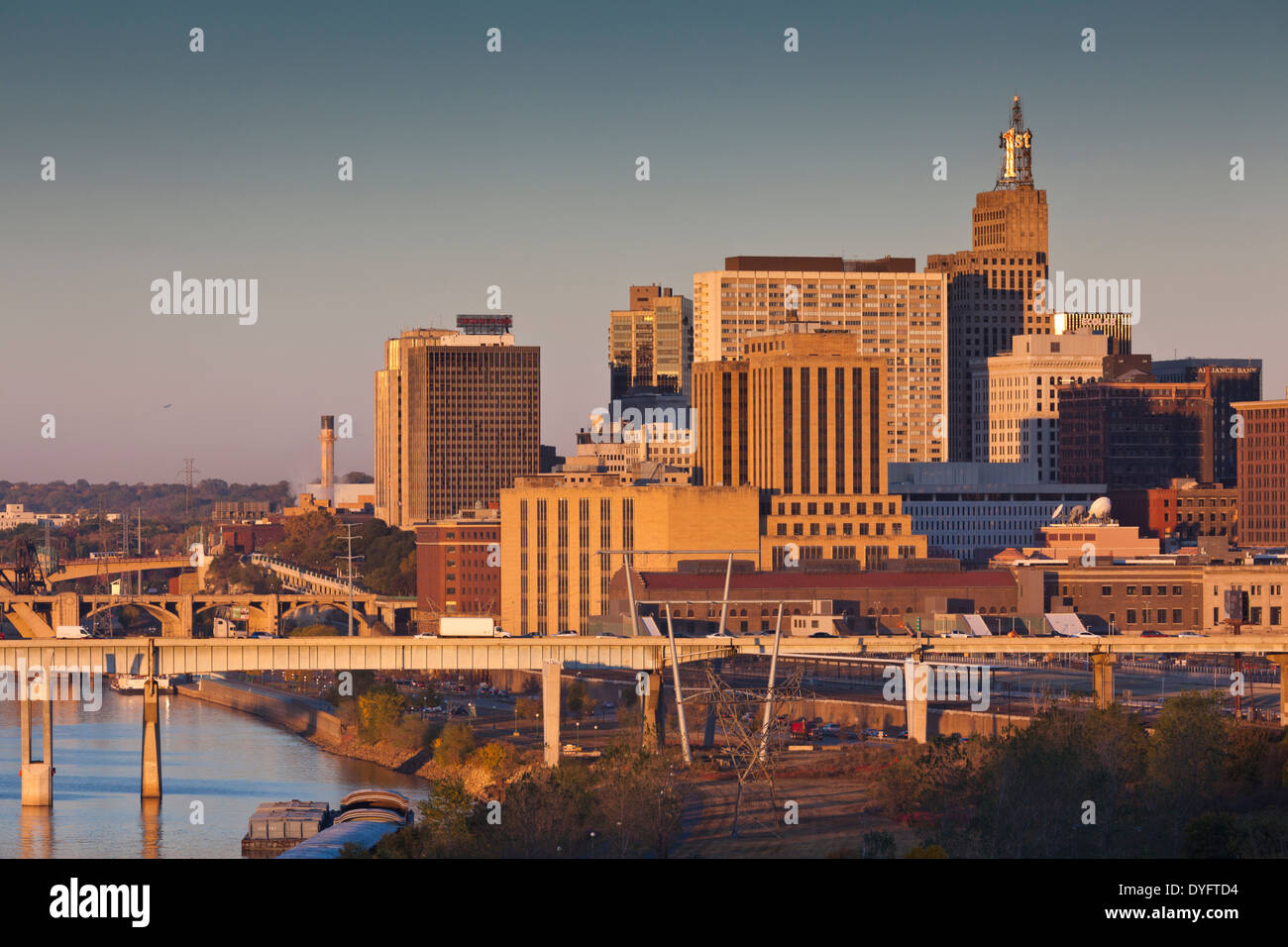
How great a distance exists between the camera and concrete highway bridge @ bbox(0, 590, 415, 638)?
154375mm

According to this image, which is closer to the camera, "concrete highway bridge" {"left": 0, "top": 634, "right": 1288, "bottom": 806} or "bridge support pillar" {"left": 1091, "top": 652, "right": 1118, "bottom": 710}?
"concrete highway bridge" {"left": 0, "top": 634, "right": 1288, "bottom": 806}

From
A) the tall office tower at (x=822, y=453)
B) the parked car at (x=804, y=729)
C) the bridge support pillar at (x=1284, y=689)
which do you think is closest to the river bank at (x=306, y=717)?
the parked car at (x=804, y=729)

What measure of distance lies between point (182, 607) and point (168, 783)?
86621mm

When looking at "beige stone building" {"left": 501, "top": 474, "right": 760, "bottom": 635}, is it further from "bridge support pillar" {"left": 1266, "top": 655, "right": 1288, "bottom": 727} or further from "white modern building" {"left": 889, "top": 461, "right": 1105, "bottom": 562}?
"bridge support pillar" {"left": 1266, "top": 655, "right": 1288, "bottom": 727}

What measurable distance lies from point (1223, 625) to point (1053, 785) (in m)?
65.0

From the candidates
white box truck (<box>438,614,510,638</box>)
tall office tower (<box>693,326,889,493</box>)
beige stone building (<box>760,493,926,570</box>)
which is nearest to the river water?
white box truck (<box>438,614,510,638</box>)

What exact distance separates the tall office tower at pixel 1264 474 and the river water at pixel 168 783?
103m

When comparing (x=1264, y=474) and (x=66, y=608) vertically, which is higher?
(x=1264, y=474)

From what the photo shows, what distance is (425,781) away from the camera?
85.9 m

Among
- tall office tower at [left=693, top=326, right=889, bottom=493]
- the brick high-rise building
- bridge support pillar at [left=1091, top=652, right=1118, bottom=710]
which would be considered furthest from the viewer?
the brick high-rise building

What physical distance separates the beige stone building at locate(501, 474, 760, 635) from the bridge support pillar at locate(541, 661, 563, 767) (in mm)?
50234

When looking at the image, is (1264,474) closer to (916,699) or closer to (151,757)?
(916,699)

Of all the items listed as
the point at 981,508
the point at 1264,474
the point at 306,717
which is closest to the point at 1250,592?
the point at 306,717

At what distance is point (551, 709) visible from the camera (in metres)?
79.0
